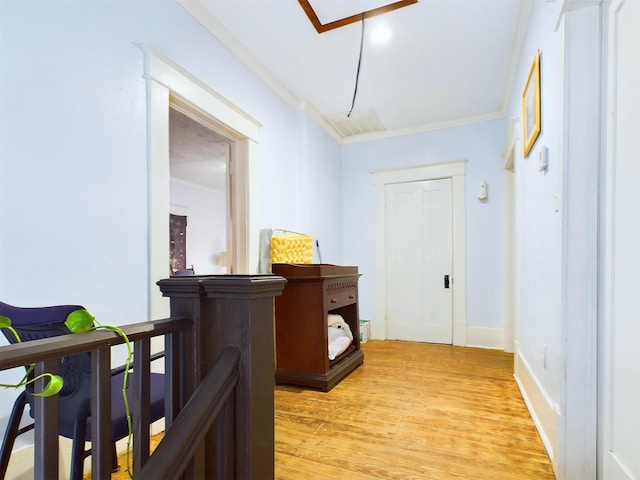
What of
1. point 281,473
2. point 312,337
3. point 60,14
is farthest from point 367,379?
point 60,14

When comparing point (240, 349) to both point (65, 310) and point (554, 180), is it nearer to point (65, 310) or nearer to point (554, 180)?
point (65, 310)

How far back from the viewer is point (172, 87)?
6.81ft

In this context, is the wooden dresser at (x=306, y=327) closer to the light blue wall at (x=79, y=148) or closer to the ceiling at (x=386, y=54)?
the light blue wall at (x=79, y=148)

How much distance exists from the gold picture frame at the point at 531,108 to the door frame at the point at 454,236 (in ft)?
5.23

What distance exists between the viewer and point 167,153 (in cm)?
207

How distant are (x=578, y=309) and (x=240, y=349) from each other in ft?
4.41

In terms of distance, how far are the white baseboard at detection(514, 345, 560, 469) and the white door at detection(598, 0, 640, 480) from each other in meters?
0.26

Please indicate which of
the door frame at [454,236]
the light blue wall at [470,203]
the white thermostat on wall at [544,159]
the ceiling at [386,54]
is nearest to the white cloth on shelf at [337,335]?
the door frame at [454,236]

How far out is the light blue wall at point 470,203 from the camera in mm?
3850

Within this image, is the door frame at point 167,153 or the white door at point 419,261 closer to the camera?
the door frame at point 167,153

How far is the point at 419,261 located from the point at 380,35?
2.52 meters

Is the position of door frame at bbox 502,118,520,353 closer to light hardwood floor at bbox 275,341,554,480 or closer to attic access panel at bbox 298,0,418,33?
light hardwood floor at bbox 275,341,554,480

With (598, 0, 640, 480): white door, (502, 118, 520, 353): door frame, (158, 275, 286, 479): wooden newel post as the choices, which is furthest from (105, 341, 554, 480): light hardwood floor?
(158, 275, 286, 479): wooden newel post

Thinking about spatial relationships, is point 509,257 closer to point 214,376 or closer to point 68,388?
point 214,376
